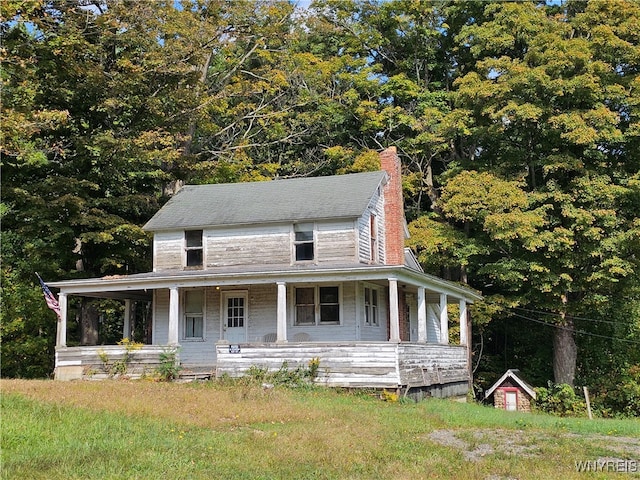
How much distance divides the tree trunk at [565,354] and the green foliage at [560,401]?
32.7 inches

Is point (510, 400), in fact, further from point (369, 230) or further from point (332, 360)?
point (332, 360)

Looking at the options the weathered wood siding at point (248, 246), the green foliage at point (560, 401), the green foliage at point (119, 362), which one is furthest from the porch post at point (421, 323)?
the green foliage at point (560, 401)

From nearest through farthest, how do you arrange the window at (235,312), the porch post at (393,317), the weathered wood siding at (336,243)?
the porch post at (393,317) → the weathered wood siding at (336,243) → the window at (235,312)

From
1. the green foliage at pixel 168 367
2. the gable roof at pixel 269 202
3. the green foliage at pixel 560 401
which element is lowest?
the green foliage at pixel 560 401

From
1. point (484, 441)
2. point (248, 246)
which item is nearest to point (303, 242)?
point (248, 246)

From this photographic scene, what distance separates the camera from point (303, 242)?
2425 centimetres

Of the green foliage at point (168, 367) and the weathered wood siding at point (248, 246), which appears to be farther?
the weathered wood siding at point (248, 246)

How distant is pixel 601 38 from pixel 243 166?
691 inches

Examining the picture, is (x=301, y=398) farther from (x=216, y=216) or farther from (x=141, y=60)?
(x=141, y=60)

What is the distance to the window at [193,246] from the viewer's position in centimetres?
2530

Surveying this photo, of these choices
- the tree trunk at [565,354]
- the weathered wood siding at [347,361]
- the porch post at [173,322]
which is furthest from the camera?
the tree trunk at [565,354]

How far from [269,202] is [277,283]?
509cm

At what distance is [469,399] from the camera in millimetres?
26891

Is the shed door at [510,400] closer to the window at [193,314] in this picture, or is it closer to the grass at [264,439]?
the grass at [264,439]
